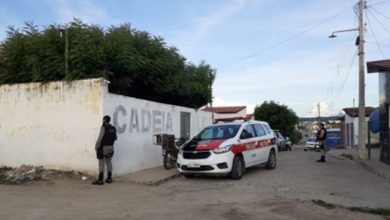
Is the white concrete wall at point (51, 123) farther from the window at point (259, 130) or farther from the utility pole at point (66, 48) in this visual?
the window at point (259, 130)

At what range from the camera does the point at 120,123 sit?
53.4 ft

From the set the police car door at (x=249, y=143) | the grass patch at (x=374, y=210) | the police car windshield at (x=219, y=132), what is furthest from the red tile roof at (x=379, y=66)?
the grass patch at (x=374, y=210)

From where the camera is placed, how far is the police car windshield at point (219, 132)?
16475 mm

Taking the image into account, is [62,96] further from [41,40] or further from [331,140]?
[331,140]

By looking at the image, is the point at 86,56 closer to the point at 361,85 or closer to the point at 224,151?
the point at 224,151

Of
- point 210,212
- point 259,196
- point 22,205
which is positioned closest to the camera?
point 210,212

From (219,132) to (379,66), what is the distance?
8.83 m

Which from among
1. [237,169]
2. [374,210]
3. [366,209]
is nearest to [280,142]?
[237,169]

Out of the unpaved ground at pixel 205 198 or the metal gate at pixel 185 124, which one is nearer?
the unpaved ground at pixel 205 198

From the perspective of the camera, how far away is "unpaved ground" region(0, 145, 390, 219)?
9.90 metres

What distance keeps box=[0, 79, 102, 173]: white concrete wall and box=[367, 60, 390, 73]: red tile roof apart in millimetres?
12282

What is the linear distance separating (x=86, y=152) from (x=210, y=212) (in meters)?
6.47

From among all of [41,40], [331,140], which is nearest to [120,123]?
[41,40]

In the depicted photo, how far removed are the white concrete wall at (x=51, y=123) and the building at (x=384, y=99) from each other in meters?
12.4
